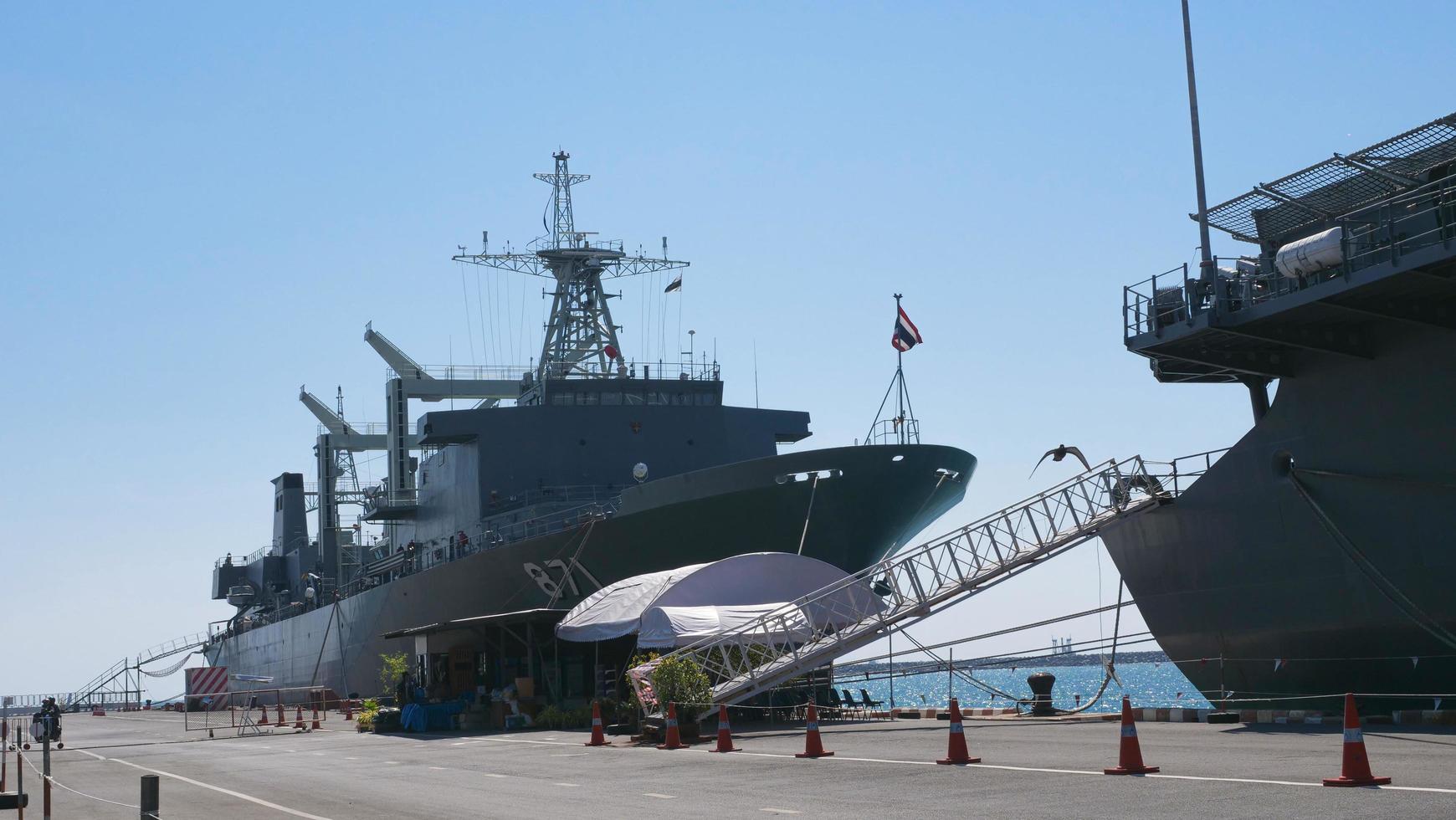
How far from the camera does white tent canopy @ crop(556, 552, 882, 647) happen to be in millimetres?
22047

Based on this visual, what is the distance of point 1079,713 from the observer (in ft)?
69.4

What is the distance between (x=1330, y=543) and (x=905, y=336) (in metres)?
10.5

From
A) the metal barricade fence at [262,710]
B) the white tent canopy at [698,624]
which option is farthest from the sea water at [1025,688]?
the metal barricade fence at [262,710]

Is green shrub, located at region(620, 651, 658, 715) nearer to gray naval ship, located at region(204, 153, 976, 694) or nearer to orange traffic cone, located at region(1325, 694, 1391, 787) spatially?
gray naval ship, located at region(204, 153, 976, 694)

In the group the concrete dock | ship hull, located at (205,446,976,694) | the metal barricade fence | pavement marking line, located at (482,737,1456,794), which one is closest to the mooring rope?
the concrete dock

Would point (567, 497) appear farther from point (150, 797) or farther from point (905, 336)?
point (150, 797)

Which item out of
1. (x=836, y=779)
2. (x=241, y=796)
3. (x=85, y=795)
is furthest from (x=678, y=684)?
(x=85, y=795)

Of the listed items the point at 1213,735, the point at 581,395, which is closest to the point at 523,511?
the point at 581,395

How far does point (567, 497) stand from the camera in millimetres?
32719

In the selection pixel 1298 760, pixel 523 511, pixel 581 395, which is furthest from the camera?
pixel 581 395

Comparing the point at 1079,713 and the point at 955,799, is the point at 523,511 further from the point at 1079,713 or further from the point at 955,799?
the point at 955,799

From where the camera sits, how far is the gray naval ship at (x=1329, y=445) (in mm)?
15469

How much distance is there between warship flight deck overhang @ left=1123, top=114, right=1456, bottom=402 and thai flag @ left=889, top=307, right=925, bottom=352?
7.04m

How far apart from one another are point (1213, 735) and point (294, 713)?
108ft
